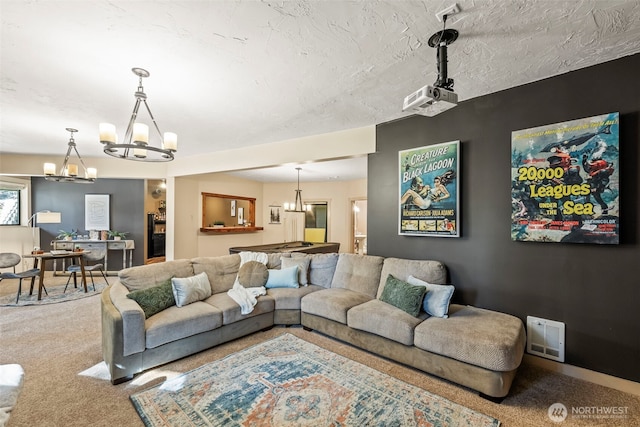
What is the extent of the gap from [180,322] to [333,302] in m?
1.59

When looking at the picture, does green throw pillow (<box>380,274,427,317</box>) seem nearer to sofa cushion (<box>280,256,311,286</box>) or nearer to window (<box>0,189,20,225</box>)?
sofa cushion (<box>280,256,311,286</box>)

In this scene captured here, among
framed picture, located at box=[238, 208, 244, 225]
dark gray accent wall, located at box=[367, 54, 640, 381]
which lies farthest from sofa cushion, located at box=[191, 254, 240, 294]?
framed picture, located at box=[238, 208, 244, 225]

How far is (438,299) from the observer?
109 inches

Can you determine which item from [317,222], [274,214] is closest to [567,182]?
[317,222]

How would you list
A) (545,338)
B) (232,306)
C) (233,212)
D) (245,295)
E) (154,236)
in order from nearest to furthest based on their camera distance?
(545,338)
(232,306)
(245,295)
(154,236)
(233,212)

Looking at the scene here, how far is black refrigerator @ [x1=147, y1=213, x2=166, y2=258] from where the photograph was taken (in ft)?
25.3

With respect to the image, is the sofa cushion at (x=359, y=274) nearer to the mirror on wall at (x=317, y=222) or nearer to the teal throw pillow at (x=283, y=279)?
the teal throw pillow at (x=283, y=279)

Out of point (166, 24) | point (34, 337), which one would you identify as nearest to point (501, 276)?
point (166, 24)

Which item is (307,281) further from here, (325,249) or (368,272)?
(325,249)

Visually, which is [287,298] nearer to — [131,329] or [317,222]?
[131,329]

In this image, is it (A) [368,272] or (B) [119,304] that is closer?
(B) [119,304]

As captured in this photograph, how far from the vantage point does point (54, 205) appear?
6.79 m

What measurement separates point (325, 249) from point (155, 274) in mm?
3759

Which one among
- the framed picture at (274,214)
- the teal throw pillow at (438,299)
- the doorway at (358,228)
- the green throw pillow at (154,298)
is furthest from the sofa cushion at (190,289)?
the framed picture at (274,214)
